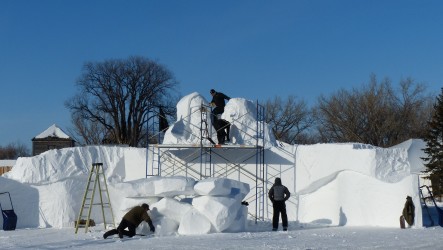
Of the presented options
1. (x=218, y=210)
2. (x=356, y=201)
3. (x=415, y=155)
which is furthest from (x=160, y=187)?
(x=415, y=155)

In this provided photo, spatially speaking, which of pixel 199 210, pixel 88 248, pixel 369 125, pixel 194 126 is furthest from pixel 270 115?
pixel 88 248

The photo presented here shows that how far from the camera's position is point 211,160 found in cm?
2119

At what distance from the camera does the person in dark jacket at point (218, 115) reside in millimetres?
20797

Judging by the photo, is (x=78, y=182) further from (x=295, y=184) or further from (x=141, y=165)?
(x=295, y=184)

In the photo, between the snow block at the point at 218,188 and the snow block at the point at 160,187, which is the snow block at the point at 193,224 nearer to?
the snow block at the point at 218,188

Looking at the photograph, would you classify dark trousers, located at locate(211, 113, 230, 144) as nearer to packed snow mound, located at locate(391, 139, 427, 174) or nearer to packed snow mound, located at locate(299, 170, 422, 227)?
packed snow mound, located at locate(299, 170, 422, 227)

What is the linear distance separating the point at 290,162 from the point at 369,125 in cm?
2867

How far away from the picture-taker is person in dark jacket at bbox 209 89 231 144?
68.2ft

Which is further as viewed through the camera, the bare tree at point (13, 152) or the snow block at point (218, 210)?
the bare tree at point (13, 152)

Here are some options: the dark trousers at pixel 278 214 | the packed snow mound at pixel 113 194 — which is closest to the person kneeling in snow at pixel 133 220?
the packed snow mound at pixel 113 194

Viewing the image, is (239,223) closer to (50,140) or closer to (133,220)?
(133,220)

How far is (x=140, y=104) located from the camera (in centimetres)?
5125

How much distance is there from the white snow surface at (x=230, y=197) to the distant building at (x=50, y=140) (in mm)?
26192

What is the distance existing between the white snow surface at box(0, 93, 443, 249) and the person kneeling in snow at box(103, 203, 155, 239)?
0.36 meters
